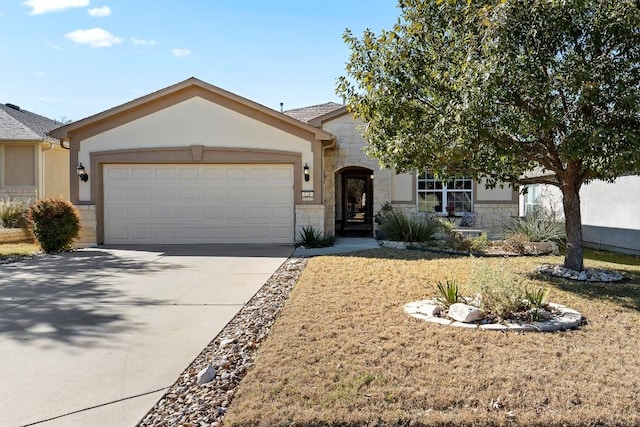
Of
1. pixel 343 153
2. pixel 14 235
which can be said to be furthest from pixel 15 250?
pixel 343 153

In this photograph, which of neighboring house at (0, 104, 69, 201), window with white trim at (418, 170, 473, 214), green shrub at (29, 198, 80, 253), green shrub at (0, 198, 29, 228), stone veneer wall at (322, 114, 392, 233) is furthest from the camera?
neighboring house at (0, 104, 69, 201)

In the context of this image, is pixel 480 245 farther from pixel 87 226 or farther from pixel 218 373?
pixel 87 226

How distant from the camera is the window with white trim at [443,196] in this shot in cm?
1669

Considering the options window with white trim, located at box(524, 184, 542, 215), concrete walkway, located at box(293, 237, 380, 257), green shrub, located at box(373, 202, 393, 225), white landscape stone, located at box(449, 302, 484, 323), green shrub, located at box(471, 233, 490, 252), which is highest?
window with white trim, located at box(524, 184, 542, 215)

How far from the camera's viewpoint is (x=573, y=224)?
8.52m

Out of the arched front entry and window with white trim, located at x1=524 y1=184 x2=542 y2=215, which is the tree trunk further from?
the arched front entry

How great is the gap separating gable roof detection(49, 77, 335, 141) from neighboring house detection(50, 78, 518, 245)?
0.03m

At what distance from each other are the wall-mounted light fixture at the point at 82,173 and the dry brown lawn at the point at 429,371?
10.1m

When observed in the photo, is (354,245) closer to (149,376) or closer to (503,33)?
(503,33)

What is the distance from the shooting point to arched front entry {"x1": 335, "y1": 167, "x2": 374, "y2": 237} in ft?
61.6

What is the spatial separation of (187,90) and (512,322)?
37.3ft

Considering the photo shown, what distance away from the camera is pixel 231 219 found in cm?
1416

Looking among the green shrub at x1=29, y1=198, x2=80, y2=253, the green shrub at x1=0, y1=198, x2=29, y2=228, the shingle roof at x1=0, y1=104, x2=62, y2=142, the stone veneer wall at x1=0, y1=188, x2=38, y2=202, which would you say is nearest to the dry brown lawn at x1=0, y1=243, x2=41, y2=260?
the green shrub at x1=29, y1=198, x2=80, y2=253

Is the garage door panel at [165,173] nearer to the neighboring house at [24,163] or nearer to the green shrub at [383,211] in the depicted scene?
the green shrub at [383,211]
